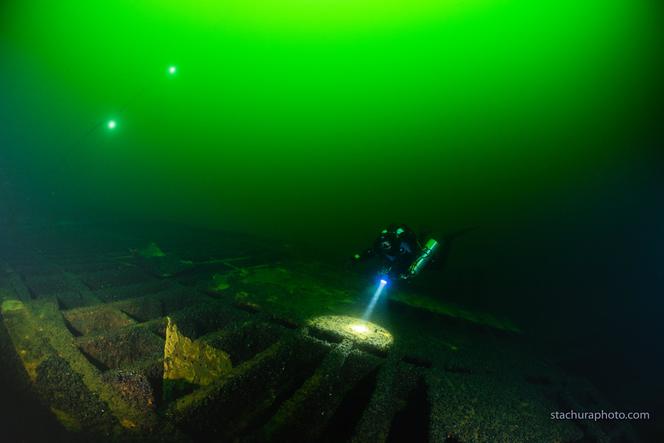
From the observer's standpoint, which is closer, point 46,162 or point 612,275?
point 612,275

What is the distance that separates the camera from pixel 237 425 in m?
2.83

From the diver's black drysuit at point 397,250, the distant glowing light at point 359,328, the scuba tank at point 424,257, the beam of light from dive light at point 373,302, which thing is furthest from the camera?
the diver's black drysuit at point 397,250

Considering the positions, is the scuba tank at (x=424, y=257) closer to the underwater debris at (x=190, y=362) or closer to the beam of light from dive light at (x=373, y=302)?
the beam of light from dive light at (x=373, y=302)

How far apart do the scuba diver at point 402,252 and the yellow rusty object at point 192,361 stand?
12.5ft

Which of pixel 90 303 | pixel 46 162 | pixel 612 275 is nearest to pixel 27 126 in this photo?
pixel 46 162

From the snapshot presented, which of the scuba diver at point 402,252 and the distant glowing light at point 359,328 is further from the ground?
the scuba diver at point 402,252

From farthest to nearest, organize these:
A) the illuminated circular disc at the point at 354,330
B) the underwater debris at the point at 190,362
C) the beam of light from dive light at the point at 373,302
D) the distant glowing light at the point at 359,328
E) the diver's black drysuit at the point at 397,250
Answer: the diver's black drysuit at the point at 397,250 < the beam of light from dive light at the point at 373,302 < the distant glowing light at the point at 359,328 < the illuminated circular disc at the point at 354,330 < the underwater debris at the point at 190,362

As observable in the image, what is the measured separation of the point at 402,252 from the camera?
606 cm

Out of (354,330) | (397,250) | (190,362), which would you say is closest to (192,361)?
(190,362)

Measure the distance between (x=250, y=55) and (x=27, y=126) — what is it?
33.8 metres

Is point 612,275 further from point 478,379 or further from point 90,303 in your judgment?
point 90,303

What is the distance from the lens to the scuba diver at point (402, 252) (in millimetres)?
5941

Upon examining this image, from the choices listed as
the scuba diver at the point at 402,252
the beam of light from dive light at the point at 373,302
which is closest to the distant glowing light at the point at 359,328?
the beam of light from dive light at the point at 373,302

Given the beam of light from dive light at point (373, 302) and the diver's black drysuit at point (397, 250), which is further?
the diver's black drysuit at point (397, 250)
